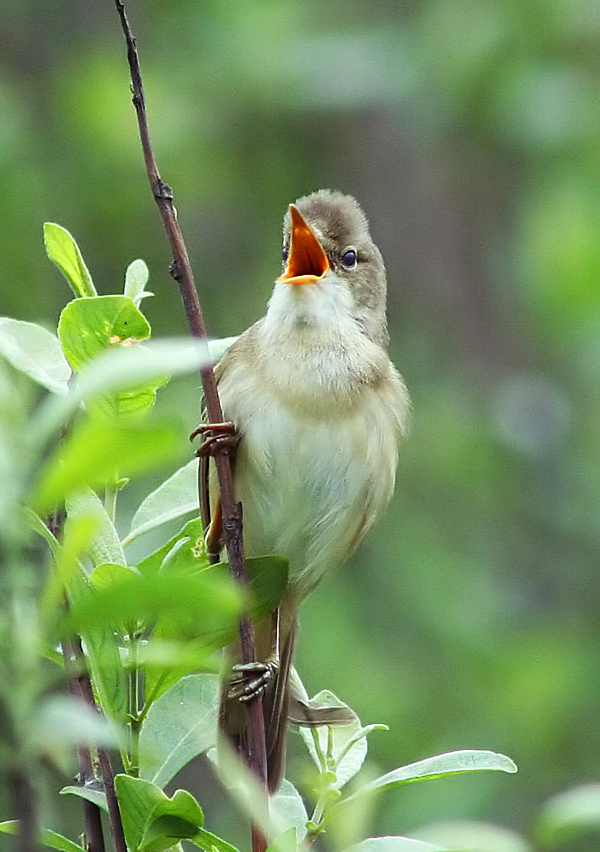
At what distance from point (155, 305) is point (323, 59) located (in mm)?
1250

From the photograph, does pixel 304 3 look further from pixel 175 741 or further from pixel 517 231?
pixel 175 741

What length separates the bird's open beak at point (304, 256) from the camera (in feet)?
9.89

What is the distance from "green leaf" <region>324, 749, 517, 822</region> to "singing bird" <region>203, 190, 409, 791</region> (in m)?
0.97

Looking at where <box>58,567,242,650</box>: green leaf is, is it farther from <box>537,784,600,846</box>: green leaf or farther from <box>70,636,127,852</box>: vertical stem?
<box>70,636,127,852</box>: vertical stem

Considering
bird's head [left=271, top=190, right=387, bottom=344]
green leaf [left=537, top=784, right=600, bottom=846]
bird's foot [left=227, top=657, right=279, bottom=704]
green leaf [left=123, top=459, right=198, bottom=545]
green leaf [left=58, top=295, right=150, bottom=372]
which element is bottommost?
green leaf [left=537, top=784, right=600, bottom=846]

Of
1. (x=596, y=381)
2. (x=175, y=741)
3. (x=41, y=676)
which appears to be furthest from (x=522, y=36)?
(x=41, y=676)

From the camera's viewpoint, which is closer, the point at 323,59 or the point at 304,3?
the point at 323,59

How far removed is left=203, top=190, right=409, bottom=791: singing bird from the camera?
2803 mm

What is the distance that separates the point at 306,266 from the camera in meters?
3.12

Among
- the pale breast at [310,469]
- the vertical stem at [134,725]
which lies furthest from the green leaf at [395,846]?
the pale breast at [310,469]

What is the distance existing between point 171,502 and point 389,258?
502 cm

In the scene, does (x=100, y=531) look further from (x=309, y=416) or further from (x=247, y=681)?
(x=309, y=416)

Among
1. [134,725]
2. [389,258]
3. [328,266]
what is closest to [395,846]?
[134,725]

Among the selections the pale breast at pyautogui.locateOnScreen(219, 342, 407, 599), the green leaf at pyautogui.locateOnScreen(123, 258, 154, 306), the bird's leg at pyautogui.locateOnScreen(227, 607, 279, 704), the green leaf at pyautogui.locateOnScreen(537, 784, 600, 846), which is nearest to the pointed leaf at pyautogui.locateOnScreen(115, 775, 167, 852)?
the bird's leg at pyautogui.locateOnScreen(227, 607, 279, 704)
